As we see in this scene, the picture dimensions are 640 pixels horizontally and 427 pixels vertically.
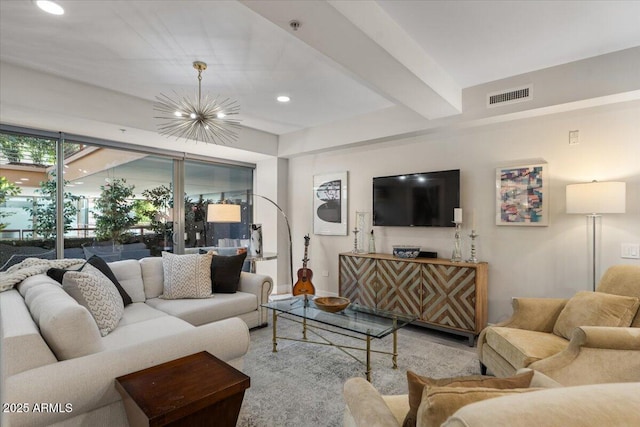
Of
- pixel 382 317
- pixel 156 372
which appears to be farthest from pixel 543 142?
pixel 156 372

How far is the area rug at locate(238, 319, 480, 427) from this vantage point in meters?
2.13

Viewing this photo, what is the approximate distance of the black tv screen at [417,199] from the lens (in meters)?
3.84

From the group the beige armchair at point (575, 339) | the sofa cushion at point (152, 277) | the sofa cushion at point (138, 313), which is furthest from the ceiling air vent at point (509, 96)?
the sofa cushion at point (152, 277)

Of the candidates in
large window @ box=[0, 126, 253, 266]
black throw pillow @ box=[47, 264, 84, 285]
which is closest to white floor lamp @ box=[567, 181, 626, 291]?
black throw pillow @ box=[47, 264, 84, 285]

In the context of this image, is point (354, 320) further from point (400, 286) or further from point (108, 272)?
point (108, 272)

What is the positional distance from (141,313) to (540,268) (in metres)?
3.85

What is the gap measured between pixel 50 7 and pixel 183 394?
249 cm

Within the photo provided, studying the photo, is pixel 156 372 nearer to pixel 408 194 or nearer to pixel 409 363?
pixel 409 363

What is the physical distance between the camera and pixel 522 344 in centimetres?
214

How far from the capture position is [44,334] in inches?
64.9

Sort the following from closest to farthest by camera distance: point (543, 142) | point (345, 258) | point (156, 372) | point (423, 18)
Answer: point (156, 372)
point (423, 18)
point (543, 142)
point (345, 258)

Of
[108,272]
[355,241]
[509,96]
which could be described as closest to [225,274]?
[108,272]

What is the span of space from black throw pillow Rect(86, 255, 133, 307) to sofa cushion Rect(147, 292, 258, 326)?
0.77ft

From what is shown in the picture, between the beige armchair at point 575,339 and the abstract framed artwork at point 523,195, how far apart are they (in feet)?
3.07
